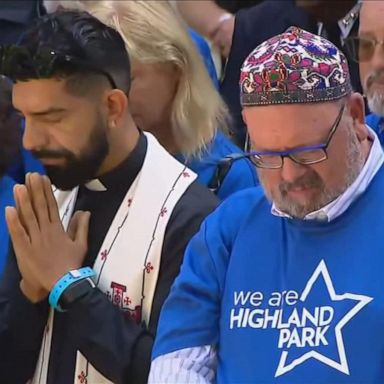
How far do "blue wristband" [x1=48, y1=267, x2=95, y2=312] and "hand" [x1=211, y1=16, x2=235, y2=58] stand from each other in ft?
5.36

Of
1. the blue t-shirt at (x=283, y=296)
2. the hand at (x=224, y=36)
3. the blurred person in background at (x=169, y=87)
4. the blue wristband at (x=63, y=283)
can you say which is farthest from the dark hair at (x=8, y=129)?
the hand at (x=224, y=36)

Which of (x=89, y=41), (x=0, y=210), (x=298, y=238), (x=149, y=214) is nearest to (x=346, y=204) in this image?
(x=298, y=238)

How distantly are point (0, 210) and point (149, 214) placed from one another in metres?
0.51

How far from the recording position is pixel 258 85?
184 cm

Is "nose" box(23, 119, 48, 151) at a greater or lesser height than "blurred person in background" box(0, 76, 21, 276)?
greater

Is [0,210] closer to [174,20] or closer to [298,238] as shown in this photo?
[174,20]

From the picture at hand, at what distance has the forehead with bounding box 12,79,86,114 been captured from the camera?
2.20 meters

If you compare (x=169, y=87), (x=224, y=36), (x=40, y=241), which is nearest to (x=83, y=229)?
(x=40, y=241)

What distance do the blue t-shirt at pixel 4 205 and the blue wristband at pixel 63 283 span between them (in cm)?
31

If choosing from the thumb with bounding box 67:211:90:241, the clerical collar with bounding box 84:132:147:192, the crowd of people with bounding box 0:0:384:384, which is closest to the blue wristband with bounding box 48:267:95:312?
the crowd of people with bounding box 0:0:384:384

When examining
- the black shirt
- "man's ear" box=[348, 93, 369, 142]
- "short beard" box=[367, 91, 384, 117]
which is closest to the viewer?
"man's ear" box=[348, 93, 369, 142]

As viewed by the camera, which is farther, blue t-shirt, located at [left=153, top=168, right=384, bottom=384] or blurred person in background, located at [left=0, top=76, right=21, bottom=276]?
blurred person in background, located at [left=0, top=76, right=21, bottom=276]

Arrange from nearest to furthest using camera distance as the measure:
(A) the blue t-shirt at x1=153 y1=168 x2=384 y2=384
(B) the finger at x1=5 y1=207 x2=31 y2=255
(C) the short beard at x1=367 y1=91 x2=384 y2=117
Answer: (A) the blue t-shirt at x1=153 y1=168 x2=384 y2=384, (B) the finger at x1=5 y1=207 x2=31 y2=255, (C) the short beard at x1=367 y1=91 x2=384 y2=117

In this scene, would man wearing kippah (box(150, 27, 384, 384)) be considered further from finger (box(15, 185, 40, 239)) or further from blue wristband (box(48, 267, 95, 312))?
finger (box(15, 185, 40, 239))
